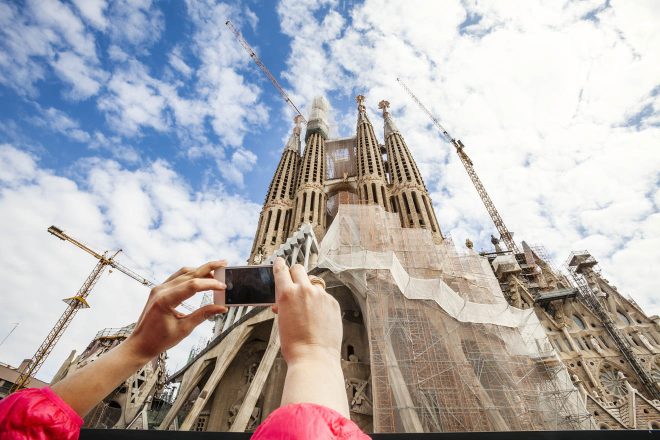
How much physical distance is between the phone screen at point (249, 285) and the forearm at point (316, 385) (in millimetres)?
642

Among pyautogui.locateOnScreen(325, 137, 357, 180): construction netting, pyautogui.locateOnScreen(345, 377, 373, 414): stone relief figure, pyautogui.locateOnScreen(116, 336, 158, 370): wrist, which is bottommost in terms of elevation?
pyautogui.locateOnScreen(116, 336, 158, 370): wrist

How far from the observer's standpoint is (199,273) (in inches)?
57.7

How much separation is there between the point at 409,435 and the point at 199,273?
3.93 m

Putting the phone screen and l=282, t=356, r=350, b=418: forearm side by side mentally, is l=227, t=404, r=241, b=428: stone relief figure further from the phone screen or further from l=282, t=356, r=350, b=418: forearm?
l=282, t=356, r=350, b=418: forearm

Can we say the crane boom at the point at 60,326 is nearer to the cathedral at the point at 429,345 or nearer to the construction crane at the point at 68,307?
the construction crane at the point at 68,307

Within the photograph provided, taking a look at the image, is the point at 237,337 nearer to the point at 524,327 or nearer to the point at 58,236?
the point at 524,327

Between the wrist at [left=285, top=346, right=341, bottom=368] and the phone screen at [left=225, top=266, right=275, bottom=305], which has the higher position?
the phone screen at [left=225, top=266, right=275, bottom=305]

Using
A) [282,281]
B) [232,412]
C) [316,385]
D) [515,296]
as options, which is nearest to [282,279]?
[282,281]

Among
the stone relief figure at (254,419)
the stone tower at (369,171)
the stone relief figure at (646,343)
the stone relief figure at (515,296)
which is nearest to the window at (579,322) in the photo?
the stone relief figure at (646,343)

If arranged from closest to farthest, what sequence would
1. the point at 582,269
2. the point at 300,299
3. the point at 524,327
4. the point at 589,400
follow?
1. the point at 300,299
2. the point at 524,327
3. the point at 589,400
4. the point at 582,269

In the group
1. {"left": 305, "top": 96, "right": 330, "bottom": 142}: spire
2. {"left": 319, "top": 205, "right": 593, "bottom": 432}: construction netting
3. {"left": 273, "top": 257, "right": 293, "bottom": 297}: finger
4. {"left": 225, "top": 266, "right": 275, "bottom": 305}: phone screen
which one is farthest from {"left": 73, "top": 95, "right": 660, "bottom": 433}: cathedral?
{"left": 305, "top": 96, "right": 330, "bottom": 142}: spire

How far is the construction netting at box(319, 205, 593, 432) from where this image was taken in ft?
33.8

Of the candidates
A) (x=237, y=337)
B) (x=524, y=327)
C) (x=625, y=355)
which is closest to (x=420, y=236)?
(x=524, y=327)

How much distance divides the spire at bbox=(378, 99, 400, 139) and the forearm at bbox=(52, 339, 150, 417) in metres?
39.3
